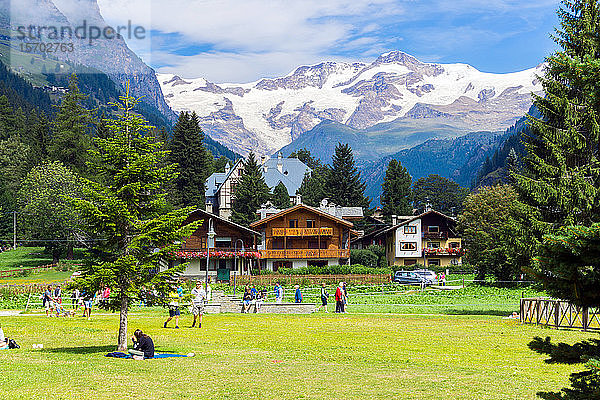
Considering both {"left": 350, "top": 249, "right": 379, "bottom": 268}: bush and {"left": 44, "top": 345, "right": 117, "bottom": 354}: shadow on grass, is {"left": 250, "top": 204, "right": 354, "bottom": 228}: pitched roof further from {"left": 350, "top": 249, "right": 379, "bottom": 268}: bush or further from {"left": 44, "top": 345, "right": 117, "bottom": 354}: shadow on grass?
{"left": 44, "top": 345, "right": 117, "bottom": 354}: shadow on grass

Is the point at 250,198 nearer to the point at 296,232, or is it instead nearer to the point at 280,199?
the point at 280,199

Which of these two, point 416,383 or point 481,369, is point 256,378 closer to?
point 416,383

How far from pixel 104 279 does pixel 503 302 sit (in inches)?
1389

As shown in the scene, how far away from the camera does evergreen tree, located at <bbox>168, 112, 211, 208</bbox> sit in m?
122

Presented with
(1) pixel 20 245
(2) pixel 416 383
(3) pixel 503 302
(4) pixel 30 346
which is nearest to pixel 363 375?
(2) pixel 416 383

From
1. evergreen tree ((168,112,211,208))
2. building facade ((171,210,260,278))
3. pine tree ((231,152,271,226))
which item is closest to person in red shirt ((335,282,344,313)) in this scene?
building facade ((171,210,260,278))

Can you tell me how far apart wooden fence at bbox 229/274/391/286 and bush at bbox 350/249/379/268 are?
65.2ft

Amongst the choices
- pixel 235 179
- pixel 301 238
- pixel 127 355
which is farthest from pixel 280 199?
pixel 127 355

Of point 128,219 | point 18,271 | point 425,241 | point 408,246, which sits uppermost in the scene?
point 425,241

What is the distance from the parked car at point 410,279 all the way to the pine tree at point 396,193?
38.8 metres

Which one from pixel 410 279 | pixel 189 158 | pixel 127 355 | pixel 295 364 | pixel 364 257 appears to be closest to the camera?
pixel 295 364

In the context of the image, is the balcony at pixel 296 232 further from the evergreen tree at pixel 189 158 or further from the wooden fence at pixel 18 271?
the evergreen tree at pixel 189 158

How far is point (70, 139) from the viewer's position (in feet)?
404

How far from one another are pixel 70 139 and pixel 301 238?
5796 cm
